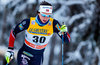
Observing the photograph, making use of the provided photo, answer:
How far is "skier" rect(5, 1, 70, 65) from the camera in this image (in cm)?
182

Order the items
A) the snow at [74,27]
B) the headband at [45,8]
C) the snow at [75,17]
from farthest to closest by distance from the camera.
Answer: the snow at [75,17] < the snow at [74,27] < the headband at [45,8]

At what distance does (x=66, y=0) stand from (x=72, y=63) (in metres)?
1.10

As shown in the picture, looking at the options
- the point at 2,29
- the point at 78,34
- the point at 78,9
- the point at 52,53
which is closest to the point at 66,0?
the point at 78,9

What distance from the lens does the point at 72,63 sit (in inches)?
136

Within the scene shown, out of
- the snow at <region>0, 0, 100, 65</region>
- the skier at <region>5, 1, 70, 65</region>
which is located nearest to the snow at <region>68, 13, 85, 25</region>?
the snow at <region>0, 0, 100, 65</region>

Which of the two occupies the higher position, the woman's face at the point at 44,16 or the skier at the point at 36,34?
the woman's face at the point at 44,16

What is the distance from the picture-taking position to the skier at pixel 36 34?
1.82 metres

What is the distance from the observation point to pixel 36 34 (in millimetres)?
1866

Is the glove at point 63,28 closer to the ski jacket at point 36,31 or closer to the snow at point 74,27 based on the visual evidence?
the ski jacket at point 36,31

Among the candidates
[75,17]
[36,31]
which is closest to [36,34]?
[36,31]

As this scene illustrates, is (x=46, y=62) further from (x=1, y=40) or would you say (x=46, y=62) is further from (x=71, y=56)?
(x=1, y=40)

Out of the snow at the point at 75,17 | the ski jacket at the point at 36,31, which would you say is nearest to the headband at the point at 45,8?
the ski jacket at the point at 36,31

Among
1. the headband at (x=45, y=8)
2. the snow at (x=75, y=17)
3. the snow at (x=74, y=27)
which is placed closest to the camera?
the headband at (x=45, y=8)

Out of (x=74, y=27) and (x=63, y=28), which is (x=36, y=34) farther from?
(x=74, y=27)
